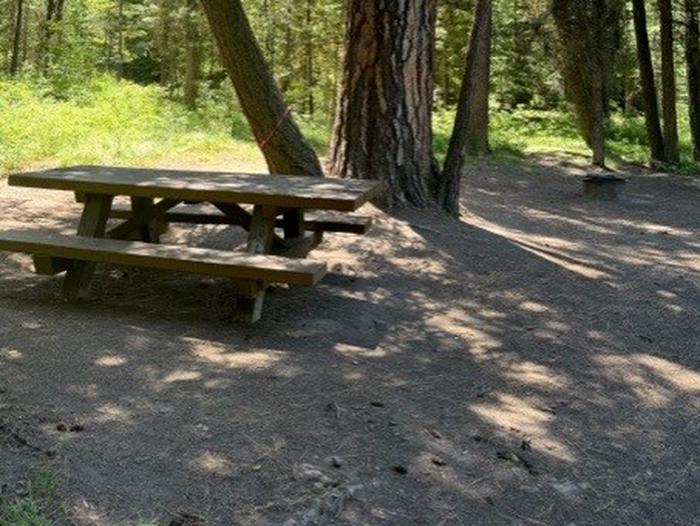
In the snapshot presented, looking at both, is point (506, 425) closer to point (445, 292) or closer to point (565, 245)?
point (445, 292)

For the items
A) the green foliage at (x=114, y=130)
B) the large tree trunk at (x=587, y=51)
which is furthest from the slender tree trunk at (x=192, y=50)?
the large tree trunk at (x=587, y=51)

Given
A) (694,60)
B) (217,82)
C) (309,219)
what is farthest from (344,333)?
(217,82)

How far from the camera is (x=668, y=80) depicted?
1709 centimetres

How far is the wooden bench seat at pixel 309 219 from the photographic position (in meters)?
6.18

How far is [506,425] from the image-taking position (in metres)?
3.98

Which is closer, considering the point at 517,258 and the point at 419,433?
the point at 419,433

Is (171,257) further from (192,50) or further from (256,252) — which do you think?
(192,50)

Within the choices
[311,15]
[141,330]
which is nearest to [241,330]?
[141,330]

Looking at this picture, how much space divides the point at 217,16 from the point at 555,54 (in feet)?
31.9

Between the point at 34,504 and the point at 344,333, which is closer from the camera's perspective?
the point at 34,504

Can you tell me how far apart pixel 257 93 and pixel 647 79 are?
11612 millimetres

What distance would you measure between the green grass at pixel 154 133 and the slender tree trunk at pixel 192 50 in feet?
1.18

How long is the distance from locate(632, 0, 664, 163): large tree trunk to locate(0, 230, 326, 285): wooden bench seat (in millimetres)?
13992

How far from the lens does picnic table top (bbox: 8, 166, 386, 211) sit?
503 cm
